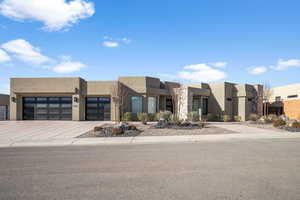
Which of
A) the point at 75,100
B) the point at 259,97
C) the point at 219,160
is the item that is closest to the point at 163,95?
the point at 75,100

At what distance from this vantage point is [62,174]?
4664 millimetres

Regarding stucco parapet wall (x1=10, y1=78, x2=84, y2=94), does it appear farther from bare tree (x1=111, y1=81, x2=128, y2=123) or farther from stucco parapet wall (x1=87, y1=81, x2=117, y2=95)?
bare tree (x1=111, y1=81, x2=128, y2=123)

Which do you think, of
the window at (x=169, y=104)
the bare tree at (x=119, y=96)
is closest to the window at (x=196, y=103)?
the window at (x=169, y=104)

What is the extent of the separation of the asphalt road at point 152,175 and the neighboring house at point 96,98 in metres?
13.7

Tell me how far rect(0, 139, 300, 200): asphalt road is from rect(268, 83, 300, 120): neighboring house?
23.9 meters

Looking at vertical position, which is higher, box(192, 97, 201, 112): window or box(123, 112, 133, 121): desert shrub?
box(192, 97, 201, 112): window

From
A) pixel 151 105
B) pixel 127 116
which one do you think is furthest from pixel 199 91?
pixel 127 116

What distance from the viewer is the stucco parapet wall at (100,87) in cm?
2056

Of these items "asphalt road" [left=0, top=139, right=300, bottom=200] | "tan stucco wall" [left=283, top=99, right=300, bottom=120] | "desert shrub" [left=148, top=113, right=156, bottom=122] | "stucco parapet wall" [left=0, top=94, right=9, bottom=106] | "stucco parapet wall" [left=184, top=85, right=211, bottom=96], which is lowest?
"asphalt road" [left=0, top=139, right=300, bottom=200]

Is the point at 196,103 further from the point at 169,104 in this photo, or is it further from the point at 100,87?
the point at 100,87

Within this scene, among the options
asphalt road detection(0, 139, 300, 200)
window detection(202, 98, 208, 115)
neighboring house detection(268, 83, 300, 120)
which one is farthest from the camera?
neighboring house detection(268, 83, 300, 120)

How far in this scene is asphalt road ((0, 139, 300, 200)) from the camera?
3.53m

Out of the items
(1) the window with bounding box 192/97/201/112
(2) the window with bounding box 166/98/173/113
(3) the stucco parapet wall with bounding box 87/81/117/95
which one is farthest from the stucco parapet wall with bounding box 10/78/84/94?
(1) the window with bounding box 192/97/201/112

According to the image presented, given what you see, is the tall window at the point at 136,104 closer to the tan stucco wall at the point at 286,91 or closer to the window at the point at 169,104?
the window at the point at 169,104
